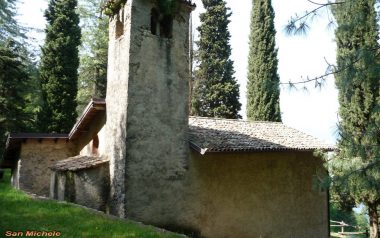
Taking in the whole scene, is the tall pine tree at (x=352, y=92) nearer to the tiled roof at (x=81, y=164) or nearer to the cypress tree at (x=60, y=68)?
the tiled roof at (x=81, y=164)

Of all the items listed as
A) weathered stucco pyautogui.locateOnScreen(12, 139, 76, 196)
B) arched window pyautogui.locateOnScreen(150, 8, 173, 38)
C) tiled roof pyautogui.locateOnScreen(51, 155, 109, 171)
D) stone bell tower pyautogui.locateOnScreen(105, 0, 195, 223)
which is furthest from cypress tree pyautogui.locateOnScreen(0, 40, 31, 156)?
arched window pyautogui.locateOnScreen(150, 8, 173, 38)

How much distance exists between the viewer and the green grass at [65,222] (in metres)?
7.32

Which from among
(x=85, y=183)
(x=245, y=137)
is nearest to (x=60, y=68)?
(x=85, y=183)

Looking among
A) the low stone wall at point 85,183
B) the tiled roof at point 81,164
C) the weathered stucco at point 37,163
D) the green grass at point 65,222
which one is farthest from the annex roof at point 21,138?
the green grass at point 65,222

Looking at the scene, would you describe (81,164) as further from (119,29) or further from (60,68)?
(60,68)

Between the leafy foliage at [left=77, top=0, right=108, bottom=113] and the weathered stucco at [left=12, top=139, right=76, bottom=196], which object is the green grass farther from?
the leafy foliage at [left=77, top=0, right=108, bottom=113]

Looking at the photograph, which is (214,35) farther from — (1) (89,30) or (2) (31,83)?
(2) (31,83)

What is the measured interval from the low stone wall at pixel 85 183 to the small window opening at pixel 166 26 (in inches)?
175

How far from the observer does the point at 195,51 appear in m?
Answer: 25.6

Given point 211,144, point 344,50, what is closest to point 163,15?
point 211,144

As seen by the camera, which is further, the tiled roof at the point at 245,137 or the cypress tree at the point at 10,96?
the cypress tree at the point at 10,96

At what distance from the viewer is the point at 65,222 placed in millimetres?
7875

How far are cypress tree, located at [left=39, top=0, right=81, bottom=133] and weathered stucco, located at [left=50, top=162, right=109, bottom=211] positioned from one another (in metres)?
10.5

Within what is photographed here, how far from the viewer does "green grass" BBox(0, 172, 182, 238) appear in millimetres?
7316
